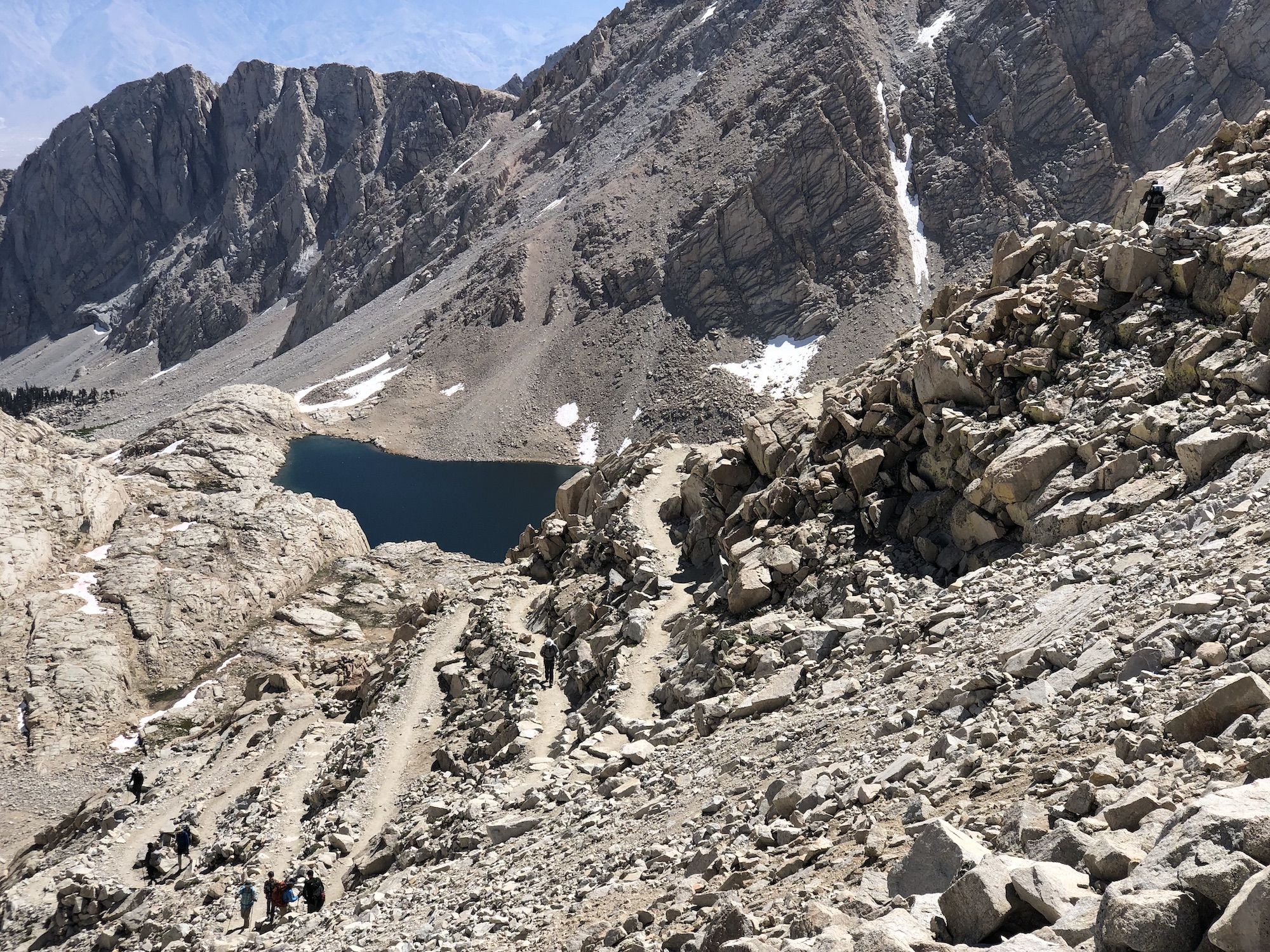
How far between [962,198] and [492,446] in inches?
2822

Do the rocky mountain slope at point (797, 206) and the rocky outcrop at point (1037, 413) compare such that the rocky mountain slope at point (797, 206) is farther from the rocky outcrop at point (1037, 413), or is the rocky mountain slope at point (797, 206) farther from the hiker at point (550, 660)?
the rocky outcrop at point (1037, 413)

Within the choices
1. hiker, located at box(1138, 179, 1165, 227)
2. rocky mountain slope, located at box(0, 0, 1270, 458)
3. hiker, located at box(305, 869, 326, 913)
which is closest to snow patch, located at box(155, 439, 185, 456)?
rocky mountain slope, located at box(0, 0, 1270, 458)

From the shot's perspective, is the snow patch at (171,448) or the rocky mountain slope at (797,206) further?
the rocky mountain slope at (797,206)

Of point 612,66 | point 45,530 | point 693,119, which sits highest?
point 612,66

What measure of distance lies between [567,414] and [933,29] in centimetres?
8414

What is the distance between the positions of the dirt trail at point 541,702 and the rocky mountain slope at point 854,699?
0.18 m

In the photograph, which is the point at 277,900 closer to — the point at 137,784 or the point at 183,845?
the point at 183,845

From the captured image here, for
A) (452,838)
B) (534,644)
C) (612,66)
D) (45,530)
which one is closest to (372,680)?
(534,644)

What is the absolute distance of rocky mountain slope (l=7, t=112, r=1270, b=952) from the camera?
1010cm

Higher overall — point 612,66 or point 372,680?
point 612,66

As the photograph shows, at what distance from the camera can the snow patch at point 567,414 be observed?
436 feet

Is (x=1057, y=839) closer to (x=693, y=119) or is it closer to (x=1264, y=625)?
(x=1264, y=625)

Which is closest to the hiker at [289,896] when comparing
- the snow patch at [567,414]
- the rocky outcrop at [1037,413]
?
the rocky outcrop at [1037,413]

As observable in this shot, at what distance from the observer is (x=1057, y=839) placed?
915cm
